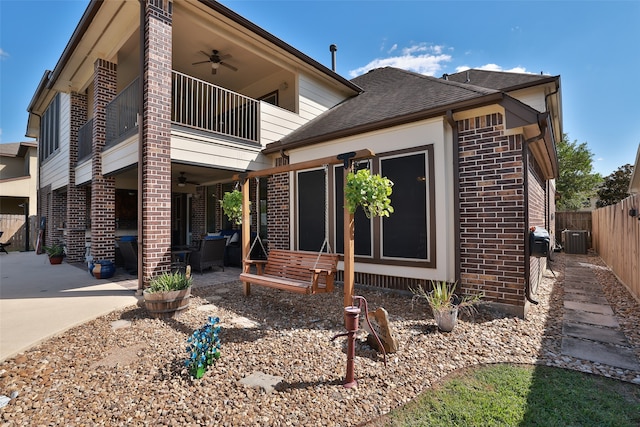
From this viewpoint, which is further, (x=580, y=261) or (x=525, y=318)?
(x=580, y=261)

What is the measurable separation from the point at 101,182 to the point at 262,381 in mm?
7155

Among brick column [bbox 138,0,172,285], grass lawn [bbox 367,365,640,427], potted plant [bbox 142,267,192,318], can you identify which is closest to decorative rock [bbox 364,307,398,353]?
grass lawn [bbox 367,365,640,427]

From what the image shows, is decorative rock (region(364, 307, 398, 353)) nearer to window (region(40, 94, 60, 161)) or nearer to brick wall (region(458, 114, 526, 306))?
brick wall (region(458, 114, 526, 306))

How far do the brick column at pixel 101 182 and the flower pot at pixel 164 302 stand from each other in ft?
14.3

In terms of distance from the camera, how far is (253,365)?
113 inches

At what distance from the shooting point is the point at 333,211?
6.02m

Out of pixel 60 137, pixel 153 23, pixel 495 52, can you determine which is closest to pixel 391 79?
pixel 495 52

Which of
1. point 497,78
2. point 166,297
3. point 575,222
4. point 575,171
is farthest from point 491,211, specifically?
point 575,171

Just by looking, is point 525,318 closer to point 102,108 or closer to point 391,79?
point 391,79

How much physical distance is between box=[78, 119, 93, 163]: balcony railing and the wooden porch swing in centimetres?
576

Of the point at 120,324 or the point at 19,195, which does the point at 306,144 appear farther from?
the point at 19,195

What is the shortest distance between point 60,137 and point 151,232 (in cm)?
855

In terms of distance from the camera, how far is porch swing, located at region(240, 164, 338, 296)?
164 inches

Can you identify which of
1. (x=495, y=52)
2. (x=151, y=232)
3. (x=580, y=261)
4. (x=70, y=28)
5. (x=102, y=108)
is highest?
(x=495, y=52)
